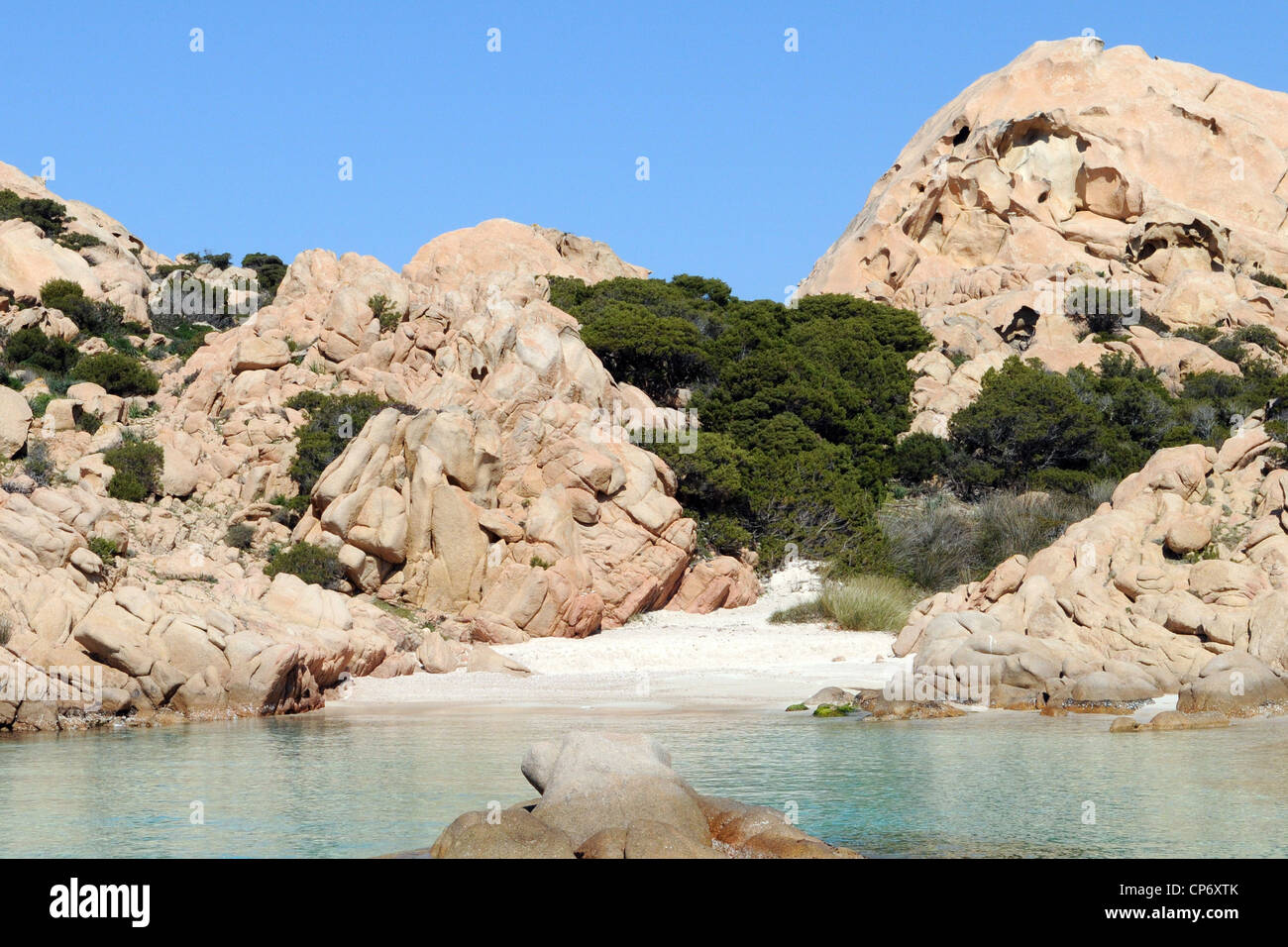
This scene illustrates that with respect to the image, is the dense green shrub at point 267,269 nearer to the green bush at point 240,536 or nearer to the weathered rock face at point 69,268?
the weathered rock face at point 69,268

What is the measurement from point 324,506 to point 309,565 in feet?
6.21

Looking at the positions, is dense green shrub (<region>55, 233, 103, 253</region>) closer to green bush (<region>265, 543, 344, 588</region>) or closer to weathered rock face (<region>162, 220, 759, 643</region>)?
weathered rock face (<region>162, 220, 759, 643</region>)

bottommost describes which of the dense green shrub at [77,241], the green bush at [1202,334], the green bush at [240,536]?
the green bush at [240,536]

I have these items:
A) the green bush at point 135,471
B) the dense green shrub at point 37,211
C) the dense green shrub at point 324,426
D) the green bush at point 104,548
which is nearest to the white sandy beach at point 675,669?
the green bush at point 104,548

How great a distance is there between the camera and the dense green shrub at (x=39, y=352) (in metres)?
35.9

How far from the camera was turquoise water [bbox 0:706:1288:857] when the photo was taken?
10.4m

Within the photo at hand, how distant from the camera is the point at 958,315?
52812 mm

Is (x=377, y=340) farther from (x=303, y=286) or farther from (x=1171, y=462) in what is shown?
(x=1171, y=462)

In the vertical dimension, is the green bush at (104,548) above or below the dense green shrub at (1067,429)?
below

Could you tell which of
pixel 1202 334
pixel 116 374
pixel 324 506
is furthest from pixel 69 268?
pixel 1202 334

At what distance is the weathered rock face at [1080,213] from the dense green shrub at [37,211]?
3419cm

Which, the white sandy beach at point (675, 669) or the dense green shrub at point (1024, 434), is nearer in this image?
the white sandy beach at point (675, 669)

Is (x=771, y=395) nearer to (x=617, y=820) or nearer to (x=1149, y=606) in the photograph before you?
(x=1149, y=606)

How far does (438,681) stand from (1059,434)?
23.6 m
